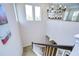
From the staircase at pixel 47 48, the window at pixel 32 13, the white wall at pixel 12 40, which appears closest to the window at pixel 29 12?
the window at pixel 32 13

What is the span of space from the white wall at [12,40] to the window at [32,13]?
4.7 inches

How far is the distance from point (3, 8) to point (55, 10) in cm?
42

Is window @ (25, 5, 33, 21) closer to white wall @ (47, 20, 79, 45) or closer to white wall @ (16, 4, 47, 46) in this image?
white wall @ (16, 4, 47, 46)

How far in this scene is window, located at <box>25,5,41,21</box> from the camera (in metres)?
0.95

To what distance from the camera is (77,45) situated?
93 cm

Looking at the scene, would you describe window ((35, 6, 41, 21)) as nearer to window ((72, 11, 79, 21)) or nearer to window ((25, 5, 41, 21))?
window ((25, 5, 41, 21))

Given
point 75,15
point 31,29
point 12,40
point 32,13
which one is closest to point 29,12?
point 32,13

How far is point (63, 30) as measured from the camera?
0.96 m

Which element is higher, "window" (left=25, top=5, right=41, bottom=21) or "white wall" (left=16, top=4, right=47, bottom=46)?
"window" (left=25, top=5, right=41, bottom=21)

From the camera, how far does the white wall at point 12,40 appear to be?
0.90 metres

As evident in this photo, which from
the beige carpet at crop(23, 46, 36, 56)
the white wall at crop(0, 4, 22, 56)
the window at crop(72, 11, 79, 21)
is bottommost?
the beige carpet at crop(23, 46, 36, 56)

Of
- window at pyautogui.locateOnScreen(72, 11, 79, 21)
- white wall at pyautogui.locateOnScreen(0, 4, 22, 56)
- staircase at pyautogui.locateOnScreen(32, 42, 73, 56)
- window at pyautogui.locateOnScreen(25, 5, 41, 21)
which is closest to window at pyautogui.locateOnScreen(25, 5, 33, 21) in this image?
window at pyautogui.locateOnScreen(25, 5, 41, 21)

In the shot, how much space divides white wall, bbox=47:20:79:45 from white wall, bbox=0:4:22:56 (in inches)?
10.9

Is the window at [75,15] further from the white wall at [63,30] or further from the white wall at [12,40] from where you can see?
the white wall at [12,40]
